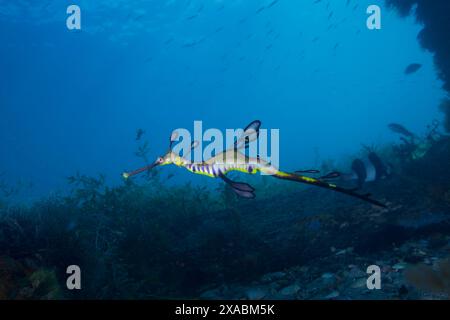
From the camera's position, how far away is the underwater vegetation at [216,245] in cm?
476

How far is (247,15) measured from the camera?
156ft

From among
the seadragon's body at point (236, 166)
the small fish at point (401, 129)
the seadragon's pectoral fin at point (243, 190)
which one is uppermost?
the small fish at point (401, 129)

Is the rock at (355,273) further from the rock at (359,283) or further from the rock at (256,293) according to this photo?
the rock at (256,293)

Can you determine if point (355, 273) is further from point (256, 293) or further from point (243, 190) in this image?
point (243, 190)

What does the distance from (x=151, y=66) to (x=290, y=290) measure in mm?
67274

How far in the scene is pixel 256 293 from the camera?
468cm

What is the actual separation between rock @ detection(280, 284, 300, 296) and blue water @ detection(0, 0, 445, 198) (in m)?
6.78

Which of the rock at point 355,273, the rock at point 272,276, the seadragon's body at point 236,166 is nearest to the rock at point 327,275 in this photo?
the rock at point 355,273

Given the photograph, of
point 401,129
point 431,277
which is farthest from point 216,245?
point 401,129

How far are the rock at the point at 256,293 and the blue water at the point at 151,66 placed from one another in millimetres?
6471
